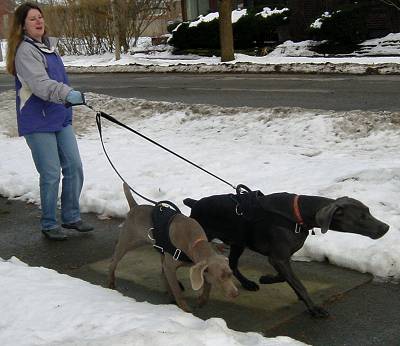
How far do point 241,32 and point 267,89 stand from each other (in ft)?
45.7

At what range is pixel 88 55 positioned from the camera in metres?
33.7

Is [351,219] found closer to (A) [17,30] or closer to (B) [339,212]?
(B) [339,212]

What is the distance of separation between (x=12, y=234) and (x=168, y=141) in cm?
377

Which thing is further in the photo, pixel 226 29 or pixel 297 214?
pixel 226 29

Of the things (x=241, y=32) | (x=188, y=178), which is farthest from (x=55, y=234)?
(x=241, y=32)

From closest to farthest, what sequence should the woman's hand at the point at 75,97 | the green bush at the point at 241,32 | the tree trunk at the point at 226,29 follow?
the woman's hand at the point at 75,97 < the tree trunk at the point at 226,29 < the green bush at the point at 241,32

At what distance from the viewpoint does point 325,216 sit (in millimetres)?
3605

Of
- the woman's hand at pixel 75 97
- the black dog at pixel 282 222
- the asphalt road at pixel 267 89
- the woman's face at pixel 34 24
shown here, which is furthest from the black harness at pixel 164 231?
the asphalt road at pixel 267 89

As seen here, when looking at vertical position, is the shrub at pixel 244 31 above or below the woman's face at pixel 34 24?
below

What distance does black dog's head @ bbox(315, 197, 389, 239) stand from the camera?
12.0 feet

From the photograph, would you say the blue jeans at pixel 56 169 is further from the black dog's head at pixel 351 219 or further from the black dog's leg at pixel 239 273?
the black dog's head at pixel 351 219

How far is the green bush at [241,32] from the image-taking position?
27328 mm

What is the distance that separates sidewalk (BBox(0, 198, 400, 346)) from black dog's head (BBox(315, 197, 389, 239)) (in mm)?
544

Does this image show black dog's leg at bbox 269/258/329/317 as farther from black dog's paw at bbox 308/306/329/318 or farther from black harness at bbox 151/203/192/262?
black harness at bbox 151/203/192/262
